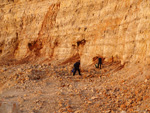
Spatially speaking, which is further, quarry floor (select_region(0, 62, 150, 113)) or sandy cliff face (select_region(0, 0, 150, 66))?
sandy cliff face (select_region(0, 0, 150, 66))

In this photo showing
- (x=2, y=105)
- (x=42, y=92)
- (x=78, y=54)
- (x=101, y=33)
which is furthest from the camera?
(x=78, y=54)

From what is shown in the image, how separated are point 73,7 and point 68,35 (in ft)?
8.84

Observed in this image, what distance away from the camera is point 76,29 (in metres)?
17.0

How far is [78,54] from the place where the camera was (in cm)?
1677

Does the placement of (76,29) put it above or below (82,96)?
above

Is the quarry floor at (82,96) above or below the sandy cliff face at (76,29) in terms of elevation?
below

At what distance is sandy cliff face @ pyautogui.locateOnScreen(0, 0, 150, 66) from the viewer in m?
10.4

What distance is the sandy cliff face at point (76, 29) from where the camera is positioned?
1037 centimetres

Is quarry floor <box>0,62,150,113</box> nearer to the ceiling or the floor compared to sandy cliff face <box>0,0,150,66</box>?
nearer to the floor

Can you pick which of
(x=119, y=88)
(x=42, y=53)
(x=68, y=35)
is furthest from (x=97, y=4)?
(x=119, y=88)

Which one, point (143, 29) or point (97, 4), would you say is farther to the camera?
point (97, 4)

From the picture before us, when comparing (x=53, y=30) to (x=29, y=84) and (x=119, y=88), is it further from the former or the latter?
(x=119, y=88)

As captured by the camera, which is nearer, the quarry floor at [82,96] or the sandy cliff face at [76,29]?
the quarry floor at [82,96]

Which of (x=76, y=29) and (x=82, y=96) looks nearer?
(x=82, y=96)
